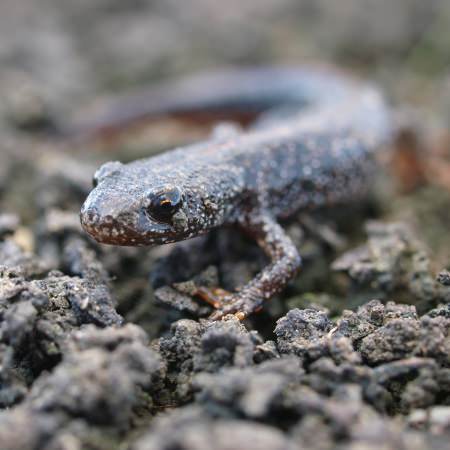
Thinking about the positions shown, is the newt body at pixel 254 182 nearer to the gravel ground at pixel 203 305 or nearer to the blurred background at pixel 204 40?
the gravel ground at pixel 203 305

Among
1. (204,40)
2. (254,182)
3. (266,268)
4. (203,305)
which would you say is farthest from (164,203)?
(204,40)

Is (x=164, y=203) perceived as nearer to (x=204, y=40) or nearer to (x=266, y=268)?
(x=266, y=268)

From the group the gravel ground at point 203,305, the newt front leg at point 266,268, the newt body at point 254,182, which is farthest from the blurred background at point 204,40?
the newt front leg at point 266,268

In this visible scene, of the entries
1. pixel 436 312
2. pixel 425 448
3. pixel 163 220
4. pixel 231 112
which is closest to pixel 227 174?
pixel 163 220

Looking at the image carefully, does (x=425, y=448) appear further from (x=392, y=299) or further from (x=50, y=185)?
(x=50, y=185)

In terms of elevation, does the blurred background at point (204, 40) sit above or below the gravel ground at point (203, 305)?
above

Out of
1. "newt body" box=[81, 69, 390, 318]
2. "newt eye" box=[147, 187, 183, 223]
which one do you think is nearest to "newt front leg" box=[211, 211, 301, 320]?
"newt body" box=[81, 69, 390, 318]

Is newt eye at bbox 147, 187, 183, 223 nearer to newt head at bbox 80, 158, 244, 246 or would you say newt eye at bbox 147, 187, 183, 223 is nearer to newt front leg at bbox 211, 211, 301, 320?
newt head at bbox 80, 158, 244, 246
